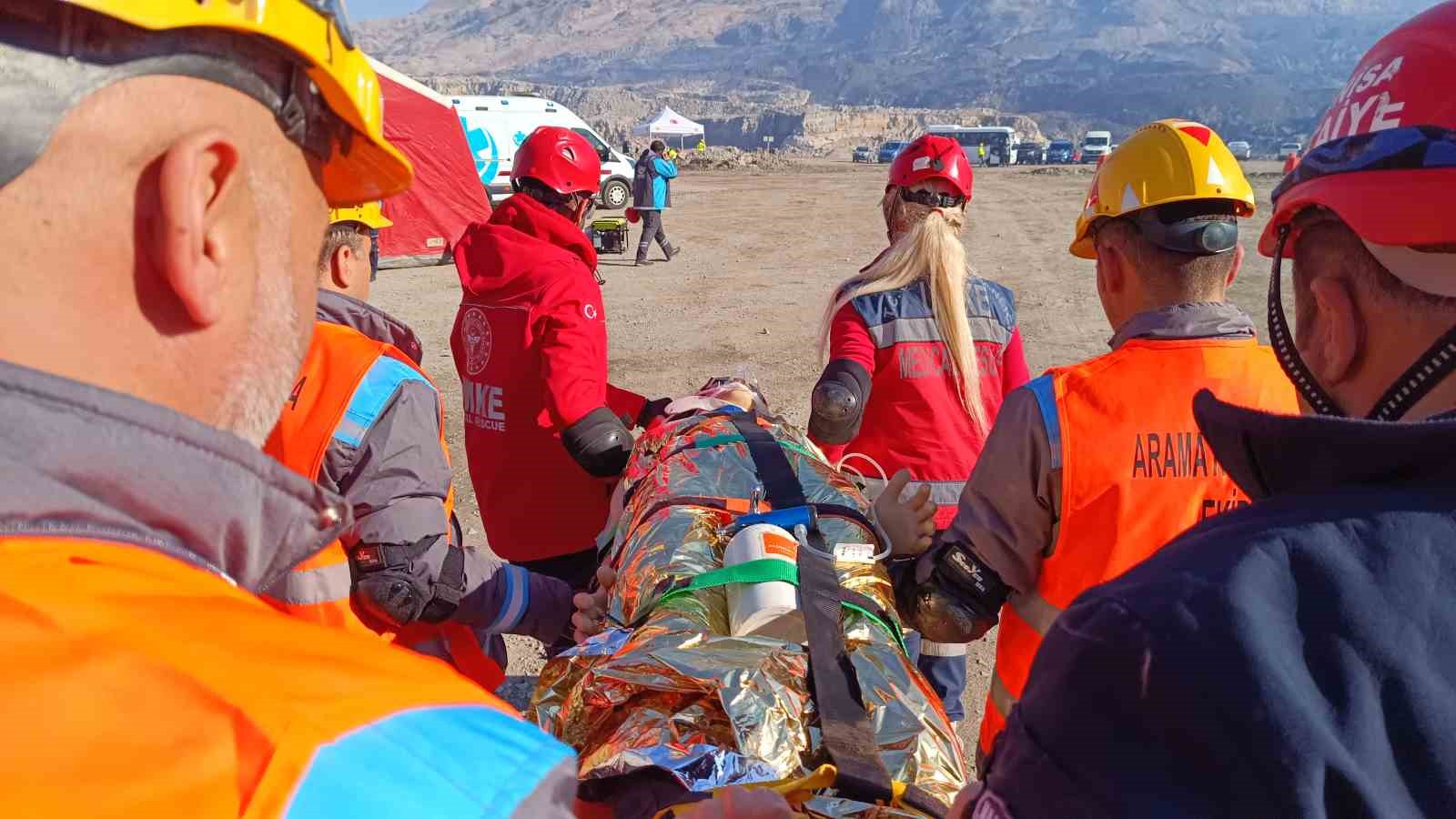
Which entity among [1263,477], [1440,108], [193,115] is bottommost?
[1263,477]

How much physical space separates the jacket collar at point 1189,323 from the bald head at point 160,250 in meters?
1.93

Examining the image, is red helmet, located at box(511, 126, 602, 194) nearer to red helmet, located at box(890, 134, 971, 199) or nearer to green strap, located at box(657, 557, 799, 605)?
red helmet, located at box(890, 134, 971, 199)

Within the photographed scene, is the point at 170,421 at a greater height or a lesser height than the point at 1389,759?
greater

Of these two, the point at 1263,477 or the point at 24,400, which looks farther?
the point at 1263,477

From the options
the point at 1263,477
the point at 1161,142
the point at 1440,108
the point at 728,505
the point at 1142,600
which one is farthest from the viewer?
the point at 728,505

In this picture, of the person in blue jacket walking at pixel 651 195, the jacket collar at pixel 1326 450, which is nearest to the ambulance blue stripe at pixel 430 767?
the jacket collar at pixel 1326 450

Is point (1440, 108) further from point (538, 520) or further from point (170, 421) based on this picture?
point (538, 520)

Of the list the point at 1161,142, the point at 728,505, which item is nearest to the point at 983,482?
the point at 728,505

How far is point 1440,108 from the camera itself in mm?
1239

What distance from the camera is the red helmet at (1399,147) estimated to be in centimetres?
121

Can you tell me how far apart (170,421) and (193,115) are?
1.05 ft

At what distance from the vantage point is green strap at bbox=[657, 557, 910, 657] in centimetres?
233

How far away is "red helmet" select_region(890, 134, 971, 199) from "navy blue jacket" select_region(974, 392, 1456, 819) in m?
2.88

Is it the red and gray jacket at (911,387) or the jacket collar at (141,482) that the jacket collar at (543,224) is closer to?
the red and gray jacket at (911,387)
